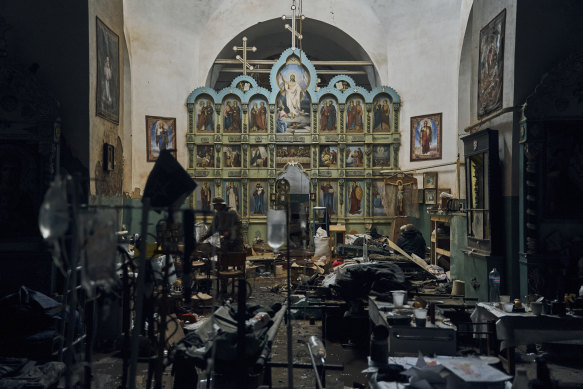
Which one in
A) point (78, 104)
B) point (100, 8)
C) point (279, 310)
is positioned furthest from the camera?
point (100, 8)

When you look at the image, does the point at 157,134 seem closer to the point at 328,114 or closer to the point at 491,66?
the point at 328,114

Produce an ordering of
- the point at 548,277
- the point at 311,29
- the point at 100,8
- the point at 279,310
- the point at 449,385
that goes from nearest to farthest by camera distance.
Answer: the point at 449,385 < the point at 279,310 < the point at 548,277 < the point at 100,8 < the point at 311,29

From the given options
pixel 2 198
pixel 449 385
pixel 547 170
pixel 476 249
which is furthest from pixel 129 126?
pixel 449 385

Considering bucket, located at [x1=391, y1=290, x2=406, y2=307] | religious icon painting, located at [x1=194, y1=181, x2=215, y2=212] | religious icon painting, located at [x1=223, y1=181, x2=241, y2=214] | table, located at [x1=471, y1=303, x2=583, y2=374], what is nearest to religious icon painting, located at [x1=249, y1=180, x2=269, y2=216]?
religious icon painting, located at [x1=223, y1=181, x2=241, y2=214]

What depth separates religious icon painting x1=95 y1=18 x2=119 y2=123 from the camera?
26.8 ft

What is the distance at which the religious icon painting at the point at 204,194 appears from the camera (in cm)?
1631

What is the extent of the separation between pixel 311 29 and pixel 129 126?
26.4 feet

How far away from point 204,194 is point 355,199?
16.6 ft

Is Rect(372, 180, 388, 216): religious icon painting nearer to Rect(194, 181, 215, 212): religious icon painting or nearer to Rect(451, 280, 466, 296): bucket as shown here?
Rect(194, 181, 215, 212): religious icon painting

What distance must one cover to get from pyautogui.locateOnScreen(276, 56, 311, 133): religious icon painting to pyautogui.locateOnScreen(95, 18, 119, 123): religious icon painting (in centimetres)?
801

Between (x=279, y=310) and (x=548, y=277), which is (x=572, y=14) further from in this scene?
(x=279, y=310)

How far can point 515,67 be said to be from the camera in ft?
24.0

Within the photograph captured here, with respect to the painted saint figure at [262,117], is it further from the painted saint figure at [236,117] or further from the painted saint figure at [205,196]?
the painted saint figure at [205,196]

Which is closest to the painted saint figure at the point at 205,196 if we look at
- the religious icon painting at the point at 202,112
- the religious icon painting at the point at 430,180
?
the religious icon painting at the point at 202,112
